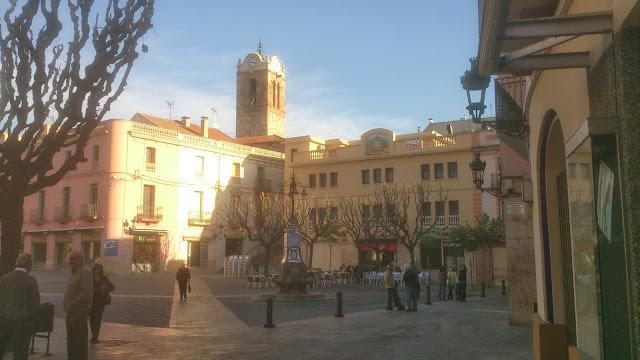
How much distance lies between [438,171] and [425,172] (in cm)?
97

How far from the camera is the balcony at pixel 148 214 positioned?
44438 millimetres

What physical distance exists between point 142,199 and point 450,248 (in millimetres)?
22098

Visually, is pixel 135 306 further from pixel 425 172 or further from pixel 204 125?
pixel 204 125

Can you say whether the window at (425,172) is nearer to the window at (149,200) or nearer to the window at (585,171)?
the window at (149,200)

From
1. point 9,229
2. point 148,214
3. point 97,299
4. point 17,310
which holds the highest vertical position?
point 148,214

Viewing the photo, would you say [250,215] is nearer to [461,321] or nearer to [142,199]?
[142,199]

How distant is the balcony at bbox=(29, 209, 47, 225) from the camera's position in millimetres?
48369

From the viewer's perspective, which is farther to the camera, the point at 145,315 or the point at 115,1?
the point at 145,315

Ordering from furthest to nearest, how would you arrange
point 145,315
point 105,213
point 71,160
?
point 105,213, point 145,315, point 71,160

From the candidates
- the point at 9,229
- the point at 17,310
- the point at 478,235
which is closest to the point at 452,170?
the point at 478,235

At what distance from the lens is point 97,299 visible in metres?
11.2

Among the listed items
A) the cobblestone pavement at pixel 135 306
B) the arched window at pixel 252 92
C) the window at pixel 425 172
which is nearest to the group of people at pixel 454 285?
the cobblestone pavement at pixel 135 306

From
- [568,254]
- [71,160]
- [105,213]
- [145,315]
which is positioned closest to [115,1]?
[71,160]

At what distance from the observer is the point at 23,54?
1034 cm
